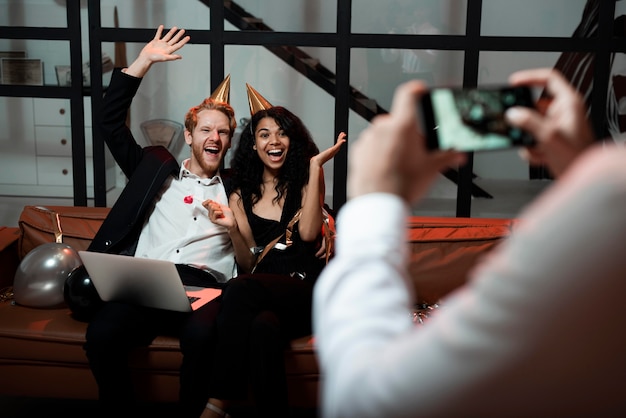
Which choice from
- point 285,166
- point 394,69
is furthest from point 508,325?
point 394,69

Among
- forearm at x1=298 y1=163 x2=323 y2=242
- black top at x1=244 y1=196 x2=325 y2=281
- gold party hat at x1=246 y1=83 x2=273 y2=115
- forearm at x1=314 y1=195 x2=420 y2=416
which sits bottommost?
black top at x1=244 y1=196 x2=325 y2=281

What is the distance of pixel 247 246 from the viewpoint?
2.71 metres

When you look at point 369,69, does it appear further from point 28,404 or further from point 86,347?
point 28,404

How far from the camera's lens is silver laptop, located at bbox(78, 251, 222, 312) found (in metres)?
2.30

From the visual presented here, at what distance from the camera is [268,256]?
8.72ft

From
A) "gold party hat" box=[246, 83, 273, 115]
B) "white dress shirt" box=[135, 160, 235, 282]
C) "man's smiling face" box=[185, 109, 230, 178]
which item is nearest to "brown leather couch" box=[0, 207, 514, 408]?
"white dress shirt" box=[135, 160, 235, 282]

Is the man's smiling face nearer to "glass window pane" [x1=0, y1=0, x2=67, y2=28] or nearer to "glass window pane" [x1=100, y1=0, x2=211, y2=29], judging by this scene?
"glass window pane" [x1=100, y1=0, x2=211, y2=29]

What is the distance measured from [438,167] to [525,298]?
22cm

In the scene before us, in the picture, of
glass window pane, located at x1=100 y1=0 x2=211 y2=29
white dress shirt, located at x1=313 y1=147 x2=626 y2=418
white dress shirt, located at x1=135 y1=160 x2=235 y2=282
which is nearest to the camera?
white dress shirt, located at x1=313 y1=147 x2=626 y2=418

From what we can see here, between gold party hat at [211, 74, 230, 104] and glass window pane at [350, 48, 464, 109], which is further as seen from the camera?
glass window pane at [350, 48, 464, 109]

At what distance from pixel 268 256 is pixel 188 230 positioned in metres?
0.36

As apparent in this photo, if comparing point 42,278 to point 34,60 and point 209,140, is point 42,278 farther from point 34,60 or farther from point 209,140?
point 34,60

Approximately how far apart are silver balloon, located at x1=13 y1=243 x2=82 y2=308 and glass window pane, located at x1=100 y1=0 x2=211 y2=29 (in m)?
1.27

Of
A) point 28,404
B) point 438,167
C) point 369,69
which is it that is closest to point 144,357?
point 28,404
